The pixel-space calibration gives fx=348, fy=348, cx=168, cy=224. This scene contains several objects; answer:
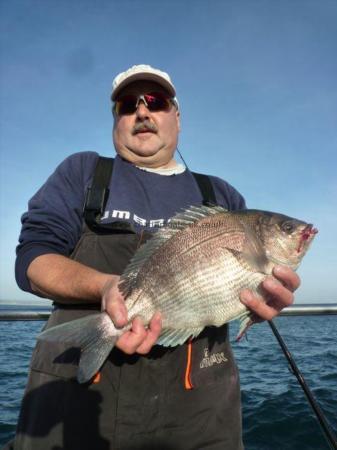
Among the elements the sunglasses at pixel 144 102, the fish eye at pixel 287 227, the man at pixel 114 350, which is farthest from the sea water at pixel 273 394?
the sunglasses at pixel 144 102

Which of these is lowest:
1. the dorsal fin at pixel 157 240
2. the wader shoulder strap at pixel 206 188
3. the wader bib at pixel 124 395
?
the wader bib at pixel 124 395

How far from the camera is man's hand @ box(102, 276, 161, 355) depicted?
178cm

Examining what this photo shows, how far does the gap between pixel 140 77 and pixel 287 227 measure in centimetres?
180

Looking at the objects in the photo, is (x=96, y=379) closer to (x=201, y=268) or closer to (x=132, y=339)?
(x=132, y=339)

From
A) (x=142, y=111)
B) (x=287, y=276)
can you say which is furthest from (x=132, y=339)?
(x=142, y=111)

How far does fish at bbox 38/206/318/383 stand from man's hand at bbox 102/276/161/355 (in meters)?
0.06

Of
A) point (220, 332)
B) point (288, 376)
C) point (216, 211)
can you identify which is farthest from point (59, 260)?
point (288, 376)

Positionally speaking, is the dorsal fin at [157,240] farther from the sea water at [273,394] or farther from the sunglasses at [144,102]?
the sea water at [273,394]

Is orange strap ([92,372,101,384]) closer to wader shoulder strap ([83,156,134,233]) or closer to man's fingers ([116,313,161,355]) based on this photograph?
man's fingers ([116,313,161,355])

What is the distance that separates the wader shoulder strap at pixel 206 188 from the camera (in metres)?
2.89

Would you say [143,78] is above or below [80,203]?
above

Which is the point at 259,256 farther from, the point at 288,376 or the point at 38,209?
the point at 288,376

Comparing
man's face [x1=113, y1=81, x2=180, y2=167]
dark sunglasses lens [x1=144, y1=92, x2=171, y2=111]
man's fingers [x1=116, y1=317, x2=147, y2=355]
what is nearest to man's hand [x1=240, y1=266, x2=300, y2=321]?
man's fingers [x1=116, y1=317, x2=147, y2=355]

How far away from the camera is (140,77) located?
9.96ft
